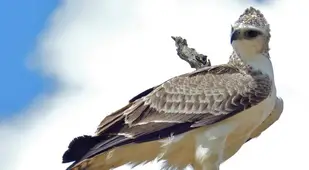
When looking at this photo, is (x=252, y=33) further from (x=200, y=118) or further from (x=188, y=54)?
(x=188, y=54)

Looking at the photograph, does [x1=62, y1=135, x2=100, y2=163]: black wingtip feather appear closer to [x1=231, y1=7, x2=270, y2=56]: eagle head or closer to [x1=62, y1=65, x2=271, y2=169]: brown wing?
[x1=62, y1=65, x2=271, y2=169]: brown wing

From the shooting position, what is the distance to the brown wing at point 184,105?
A: 11742 millimetres

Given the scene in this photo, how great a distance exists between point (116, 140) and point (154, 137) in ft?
1.29

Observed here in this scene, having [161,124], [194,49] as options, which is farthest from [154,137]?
[194,49]

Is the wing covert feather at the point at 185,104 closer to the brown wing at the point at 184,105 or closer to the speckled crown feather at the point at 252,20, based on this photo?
the brown wing at the point at 184,105

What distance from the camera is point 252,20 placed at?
1217 cm

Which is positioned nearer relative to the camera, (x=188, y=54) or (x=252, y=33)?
(x=252, y=33)

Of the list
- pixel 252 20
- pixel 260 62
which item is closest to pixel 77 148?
pixel 260 62

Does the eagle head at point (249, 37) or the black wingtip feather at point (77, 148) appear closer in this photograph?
the black wingtip feather at point (77, 148)

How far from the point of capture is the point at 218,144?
38.1 ft

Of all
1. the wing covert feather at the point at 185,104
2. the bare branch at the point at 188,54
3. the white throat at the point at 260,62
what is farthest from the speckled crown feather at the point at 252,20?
the bare branch at the point at 188,54

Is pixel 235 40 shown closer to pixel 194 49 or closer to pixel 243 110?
pixel 243 110

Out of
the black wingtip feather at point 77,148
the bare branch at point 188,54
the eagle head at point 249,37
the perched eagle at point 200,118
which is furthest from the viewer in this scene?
the bare branch at point 188,54

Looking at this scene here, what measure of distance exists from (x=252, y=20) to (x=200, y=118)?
47.3 inches
